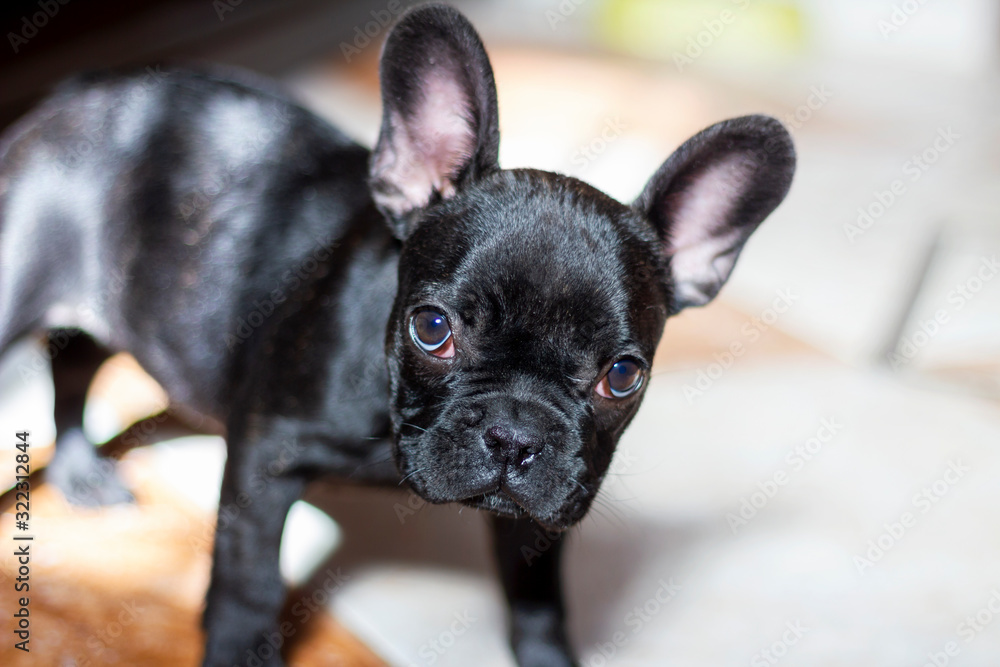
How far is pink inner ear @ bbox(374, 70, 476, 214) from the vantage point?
2.06m

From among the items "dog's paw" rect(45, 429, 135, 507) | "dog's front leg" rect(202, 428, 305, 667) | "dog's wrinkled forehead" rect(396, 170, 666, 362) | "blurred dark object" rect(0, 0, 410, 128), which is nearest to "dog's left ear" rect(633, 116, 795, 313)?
"dog's wrinkled forehead" rect(396, 170, 666, 362)

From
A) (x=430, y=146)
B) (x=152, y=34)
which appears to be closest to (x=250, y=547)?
(x=430, y=146)

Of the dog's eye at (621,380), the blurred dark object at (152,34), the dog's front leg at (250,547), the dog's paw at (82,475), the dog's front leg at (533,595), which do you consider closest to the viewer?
the dog's eye at (621,380)

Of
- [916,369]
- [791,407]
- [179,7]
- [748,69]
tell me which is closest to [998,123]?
[748,69]

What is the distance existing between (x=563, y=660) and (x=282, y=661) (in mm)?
745

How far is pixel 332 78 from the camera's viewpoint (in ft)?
19.2

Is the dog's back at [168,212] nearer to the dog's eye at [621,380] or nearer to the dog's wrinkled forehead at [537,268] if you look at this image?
the dog's wrinkled forehead at [537,268]

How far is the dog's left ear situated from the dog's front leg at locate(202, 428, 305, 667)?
39.2 inches

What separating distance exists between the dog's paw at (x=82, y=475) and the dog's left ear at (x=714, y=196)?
181 centimetres

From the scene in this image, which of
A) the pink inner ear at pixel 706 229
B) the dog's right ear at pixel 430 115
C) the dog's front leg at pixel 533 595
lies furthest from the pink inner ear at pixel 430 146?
the dog's front leg at pixel 533 595

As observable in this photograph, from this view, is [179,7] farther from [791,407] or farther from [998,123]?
[998,123]

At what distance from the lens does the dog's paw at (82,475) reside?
295 cm

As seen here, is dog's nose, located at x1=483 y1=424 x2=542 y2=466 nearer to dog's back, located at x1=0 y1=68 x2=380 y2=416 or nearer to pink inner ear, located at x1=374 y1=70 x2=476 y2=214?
pink inner ear, located at x1=374 y1=70 x2=476 y2=214

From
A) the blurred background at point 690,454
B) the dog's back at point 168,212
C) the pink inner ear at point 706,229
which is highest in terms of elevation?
the pink inner ear at point 706,229
